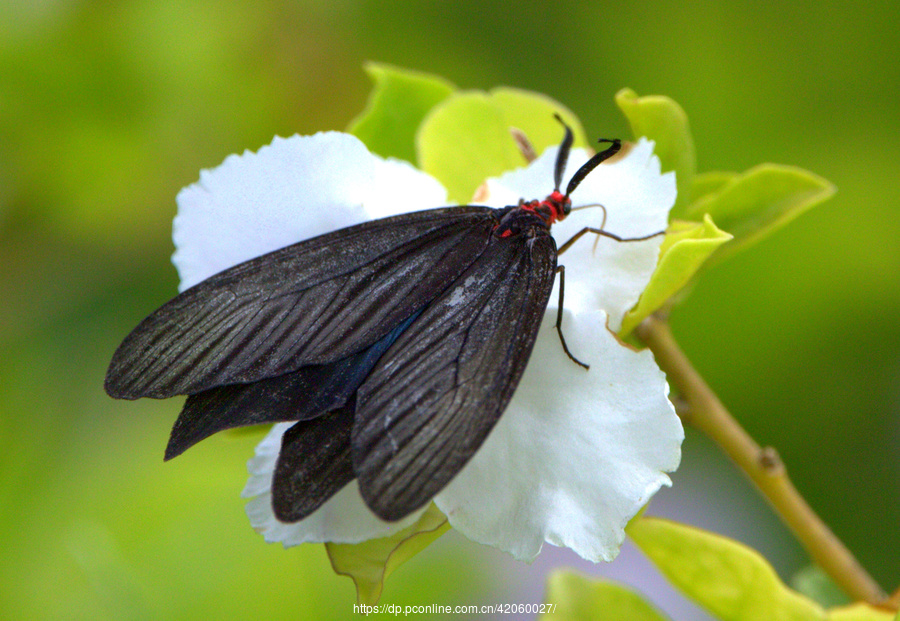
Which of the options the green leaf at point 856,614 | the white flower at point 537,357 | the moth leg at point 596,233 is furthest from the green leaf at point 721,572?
the moth leg at point 596,233

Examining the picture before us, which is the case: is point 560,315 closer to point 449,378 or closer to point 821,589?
point 449,378

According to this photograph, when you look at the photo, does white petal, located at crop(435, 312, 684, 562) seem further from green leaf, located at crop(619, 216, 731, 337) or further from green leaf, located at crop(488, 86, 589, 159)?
green leaf, located at crop(488, 86, 589, 159)

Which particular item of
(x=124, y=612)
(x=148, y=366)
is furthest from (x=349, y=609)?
(x=148, y=366)

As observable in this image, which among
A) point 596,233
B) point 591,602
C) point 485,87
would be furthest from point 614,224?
point 485,87

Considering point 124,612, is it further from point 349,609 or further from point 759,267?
point 759,267

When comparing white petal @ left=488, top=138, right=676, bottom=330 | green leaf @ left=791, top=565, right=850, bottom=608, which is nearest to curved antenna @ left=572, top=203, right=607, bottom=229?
white petal @ left=488, top=138, right=676, bottom=330

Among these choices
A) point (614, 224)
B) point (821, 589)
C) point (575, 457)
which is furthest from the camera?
point (821, 589)

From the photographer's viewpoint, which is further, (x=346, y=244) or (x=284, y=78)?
(x=284, y=78)
